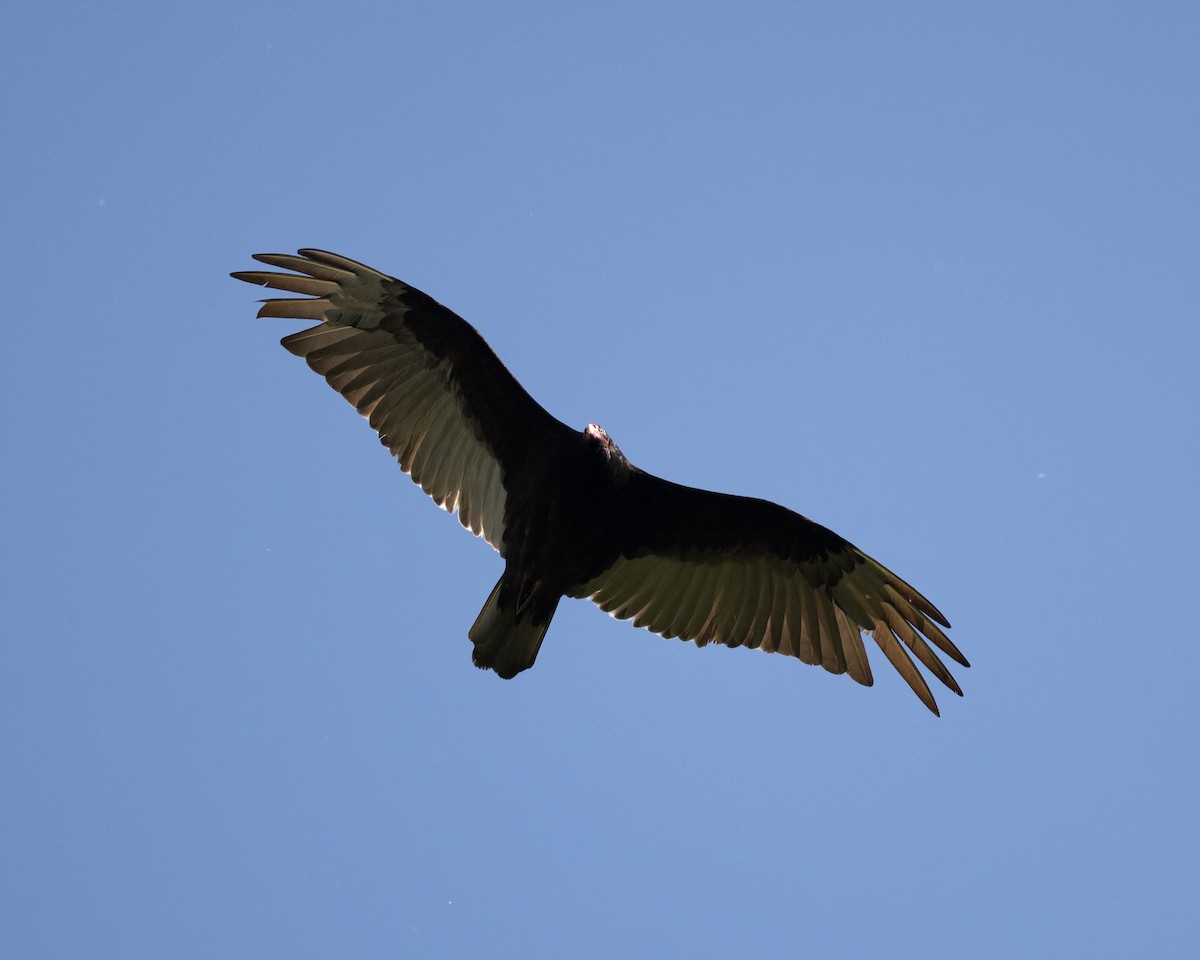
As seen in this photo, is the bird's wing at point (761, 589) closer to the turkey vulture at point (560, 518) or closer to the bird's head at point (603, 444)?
the turkey vulture at point (560, 518)

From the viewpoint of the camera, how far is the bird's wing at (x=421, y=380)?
25.0ft

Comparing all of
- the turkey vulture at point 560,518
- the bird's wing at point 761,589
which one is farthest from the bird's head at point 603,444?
the bird's wing at point 761,589

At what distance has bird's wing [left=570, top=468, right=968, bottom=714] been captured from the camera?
7.85m

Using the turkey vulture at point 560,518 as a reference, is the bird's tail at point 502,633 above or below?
below

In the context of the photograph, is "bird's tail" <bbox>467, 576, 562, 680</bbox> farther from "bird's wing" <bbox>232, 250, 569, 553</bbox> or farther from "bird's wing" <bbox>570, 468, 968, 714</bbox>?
"bird's wing" <bbox>570, 468, 968, 714</bbox>

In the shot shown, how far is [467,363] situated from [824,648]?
2.62 meters

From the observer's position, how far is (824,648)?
316 inches

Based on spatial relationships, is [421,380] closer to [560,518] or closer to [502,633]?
[560,518]

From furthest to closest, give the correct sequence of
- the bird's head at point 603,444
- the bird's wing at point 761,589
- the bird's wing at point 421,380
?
the bird's wing at point 761,589
the bird's wing at point 421,380
the bird's head at point 603,444

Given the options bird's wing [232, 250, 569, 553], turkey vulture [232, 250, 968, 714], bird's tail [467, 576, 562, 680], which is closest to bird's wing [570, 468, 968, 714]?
turkey vulture [232, 250, 968, 714]

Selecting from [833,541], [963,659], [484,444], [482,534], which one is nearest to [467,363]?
[484,444]

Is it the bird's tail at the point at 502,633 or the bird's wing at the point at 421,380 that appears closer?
the bird's tail at the point at 502,633

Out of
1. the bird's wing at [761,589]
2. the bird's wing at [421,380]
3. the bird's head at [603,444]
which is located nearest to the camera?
the bird's head at [603,444]

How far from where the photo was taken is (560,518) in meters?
7.23
